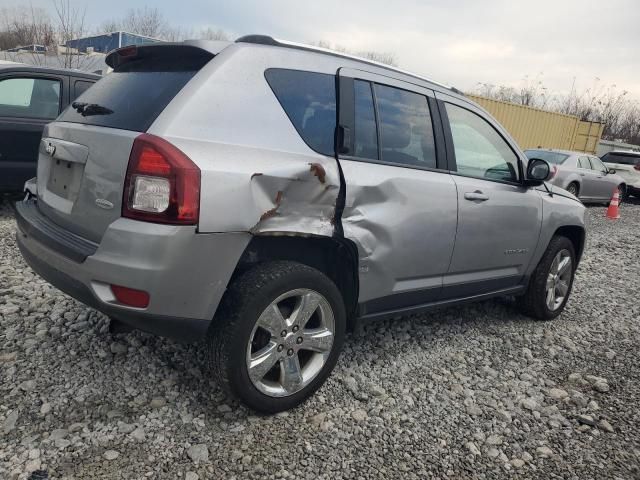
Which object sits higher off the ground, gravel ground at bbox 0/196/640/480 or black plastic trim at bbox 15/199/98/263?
black plastic trim at bbox 15/199/98/263

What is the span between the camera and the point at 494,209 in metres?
3.45

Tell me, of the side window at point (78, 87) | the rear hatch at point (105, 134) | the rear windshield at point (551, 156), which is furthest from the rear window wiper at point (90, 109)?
the rear windshield at point (551, 156)

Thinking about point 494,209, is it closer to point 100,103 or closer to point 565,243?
point 565,243

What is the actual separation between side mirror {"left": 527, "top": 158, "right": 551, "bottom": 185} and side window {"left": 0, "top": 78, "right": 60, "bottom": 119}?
17.0 feet

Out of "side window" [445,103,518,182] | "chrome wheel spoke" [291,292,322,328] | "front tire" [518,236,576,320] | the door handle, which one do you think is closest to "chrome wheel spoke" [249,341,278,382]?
"chrome wheel spoke" [291,292,322,328]

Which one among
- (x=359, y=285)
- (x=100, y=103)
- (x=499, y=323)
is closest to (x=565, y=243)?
(x=499, y=323)

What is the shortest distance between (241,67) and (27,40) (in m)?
24.0

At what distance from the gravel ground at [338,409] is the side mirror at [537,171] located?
1.23m

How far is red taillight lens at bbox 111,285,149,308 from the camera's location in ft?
6.88

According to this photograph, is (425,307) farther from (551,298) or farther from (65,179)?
(65,179)

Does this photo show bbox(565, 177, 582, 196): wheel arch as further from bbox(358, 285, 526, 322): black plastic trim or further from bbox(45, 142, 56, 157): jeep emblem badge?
bbox(45, 142, 56, 157): jeep emblem badge

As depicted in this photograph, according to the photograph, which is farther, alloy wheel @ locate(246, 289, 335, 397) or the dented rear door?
the dented rear door

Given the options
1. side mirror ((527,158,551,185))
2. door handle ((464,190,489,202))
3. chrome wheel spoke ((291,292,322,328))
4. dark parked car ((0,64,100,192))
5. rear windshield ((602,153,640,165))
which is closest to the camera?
chrome wheel spoke ((291,292,322,328))

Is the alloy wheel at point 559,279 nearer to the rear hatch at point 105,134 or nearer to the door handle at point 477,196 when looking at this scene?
the door handle at point 477,196
